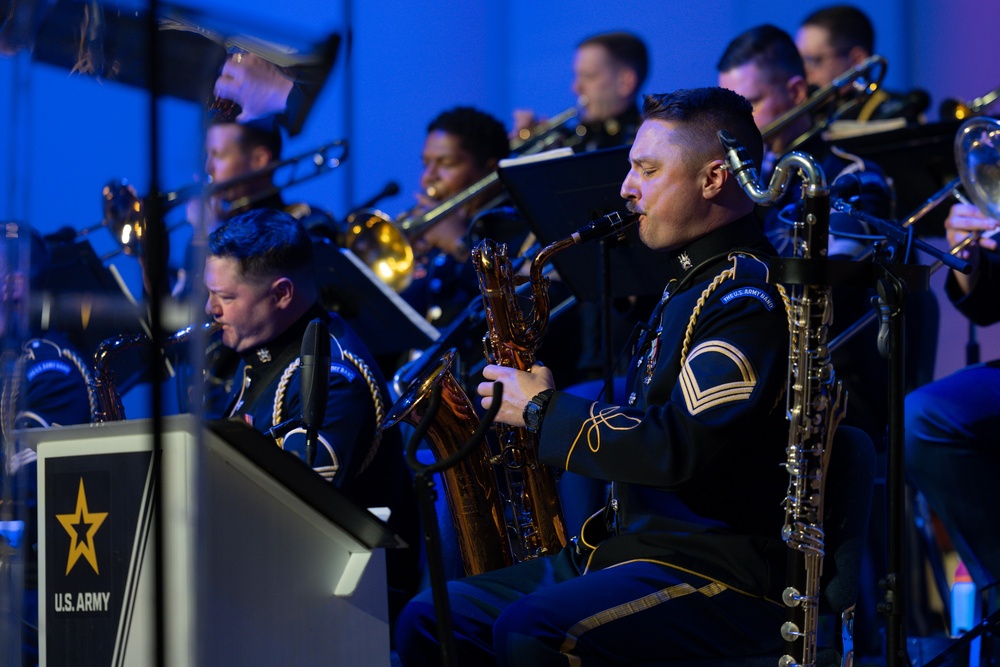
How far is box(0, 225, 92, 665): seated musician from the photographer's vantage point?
1.97 metres

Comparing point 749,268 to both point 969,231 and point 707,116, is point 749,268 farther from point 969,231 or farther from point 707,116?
point 969,231

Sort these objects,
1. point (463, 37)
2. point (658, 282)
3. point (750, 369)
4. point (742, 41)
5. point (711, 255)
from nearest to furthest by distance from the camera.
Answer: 1. point (750, 369)
2. point (711, 255)
3. point (658, 282)
4. point (742, 41)
5. point (463, 37)

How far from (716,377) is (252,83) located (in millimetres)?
1087

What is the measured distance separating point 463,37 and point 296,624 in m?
6.19

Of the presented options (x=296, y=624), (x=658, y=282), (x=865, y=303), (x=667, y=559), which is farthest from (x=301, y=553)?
(x=865, y=303)

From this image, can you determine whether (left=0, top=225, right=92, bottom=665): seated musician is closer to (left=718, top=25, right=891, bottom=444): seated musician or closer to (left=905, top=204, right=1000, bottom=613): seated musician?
(left=718, top=25, right=891, bottom=444): seated musician

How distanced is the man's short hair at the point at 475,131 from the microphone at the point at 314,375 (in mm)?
3548

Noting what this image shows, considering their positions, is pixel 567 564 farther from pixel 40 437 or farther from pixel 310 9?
pixel 310 9

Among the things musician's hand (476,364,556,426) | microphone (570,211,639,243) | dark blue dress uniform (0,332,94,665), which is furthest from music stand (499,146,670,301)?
dark blue dress uniform (0,332,94,665)

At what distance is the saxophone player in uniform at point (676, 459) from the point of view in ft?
7.87

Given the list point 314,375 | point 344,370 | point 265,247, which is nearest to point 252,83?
point 314,375

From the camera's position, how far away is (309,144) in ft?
22.5

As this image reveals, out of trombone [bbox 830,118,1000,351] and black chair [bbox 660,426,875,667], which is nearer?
black chair [bbox 660,426,875,667]

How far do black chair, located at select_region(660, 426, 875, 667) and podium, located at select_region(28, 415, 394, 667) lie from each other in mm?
669
